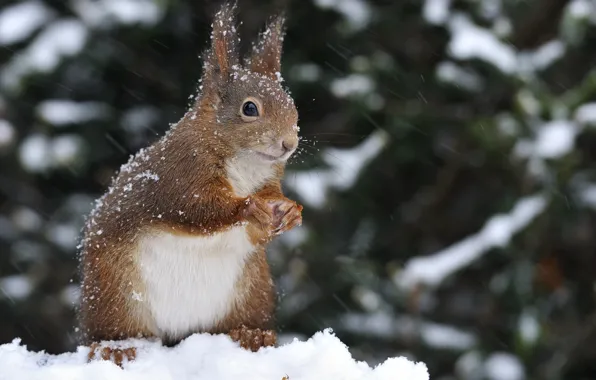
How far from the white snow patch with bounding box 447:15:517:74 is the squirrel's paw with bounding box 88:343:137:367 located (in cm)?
198

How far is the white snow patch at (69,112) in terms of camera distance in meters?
3.10

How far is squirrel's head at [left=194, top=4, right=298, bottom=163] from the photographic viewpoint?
1420 mm

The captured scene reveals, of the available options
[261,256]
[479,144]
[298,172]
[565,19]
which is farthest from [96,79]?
[261,256]

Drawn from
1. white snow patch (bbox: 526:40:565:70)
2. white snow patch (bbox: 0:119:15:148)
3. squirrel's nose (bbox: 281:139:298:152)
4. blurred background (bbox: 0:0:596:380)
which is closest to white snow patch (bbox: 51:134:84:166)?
blurred background (bbox: 0:0:596:380)

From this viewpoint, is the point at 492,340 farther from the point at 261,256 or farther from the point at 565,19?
the point at 261,256

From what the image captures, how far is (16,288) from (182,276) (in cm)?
208

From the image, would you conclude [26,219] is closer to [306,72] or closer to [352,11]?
[306,72]

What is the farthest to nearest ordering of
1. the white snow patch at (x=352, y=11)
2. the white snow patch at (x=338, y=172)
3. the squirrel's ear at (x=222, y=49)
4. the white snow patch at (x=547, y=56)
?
the white snow patch at (x=547, y=56) → the white snow patch at (x=352, y=11) → the white snow patch at (x=338, y=172) → the squirrel's ear at (x=222, y=49)

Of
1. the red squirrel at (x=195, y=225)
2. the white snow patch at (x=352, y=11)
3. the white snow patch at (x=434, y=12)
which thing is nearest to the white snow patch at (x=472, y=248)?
the white snow patch at (x=434, y=12)

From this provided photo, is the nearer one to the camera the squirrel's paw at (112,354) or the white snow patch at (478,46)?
the squirrel's paw at (112,354)

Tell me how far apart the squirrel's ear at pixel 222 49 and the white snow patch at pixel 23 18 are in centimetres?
181

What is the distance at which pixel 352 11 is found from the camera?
10.1 feet

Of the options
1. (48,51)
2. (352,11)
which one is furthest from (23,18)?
(352,11)

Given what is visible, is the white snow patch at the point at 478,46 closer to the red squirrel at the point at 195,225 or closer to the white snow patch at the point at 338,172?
the white snow patch at the point at 338,172
